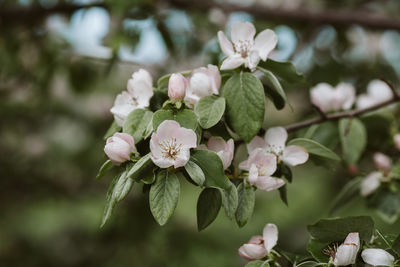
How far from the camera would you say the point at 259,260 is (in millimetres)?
607

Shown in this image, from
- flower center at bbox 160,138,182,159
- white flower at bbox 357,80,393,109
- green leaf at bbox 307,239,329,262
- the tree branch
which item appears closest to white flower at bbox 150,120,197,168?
flower center at bbox 160,138,182,159

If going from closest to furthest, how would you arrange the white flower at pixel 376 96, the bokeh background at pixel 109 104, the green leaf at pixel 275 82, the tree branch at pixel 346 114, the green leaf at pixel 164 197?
the green leaf at pixel 164 197, the green leaf at pixel 275 82, the tree branch at pixel 346 114, the white flower at pixel 376 96, the bokeh background at pixel 109 104

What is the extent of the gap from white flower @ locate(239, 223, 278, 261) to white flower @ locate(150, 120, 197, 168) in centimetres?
16

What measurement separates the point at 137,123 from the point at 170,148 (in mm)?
95

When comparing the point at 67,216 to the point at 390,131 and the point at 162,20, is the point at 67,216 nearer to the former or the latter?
the point at 162,20

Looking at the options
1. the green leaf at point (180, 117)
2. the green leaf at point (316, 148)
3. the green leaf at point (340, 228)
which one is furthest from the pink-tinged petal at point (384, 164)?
the green leaf at point (180, 117)

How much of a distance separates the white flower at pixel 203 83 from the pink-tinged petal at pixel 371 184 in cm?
43

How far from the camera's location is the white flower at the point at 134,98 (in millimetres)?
673

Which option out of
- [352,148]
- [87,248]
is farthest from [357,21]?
[87,248]

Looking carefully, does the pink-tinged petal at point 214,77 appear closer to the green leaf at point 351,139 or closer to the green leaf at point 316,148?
the green leaf at point 316,148

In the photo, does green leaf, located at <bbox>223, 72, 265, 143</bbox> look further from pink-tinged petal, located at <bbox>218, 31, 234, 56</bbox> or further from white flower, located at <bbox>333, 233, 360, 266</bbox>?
white flower, located at <bbox>333, 233, 360, 266</bbox>

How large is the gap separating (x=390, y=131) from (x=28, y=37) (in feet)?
4.24

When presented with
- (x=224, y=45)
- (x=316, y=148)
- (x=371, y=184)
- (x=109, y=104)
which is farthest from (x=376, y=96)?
(x=109, y=104)

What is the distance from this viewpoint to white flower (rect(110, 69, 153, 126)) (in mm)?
673
